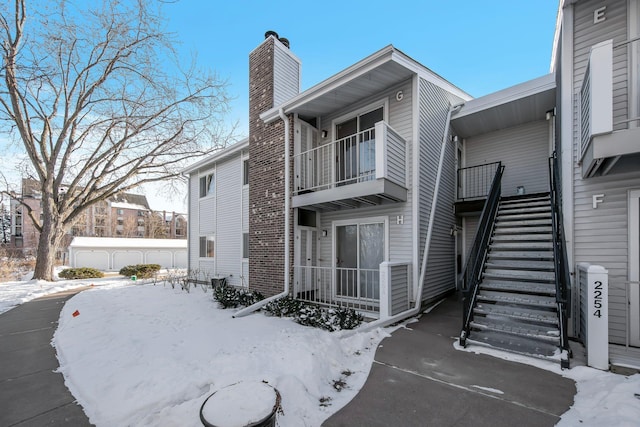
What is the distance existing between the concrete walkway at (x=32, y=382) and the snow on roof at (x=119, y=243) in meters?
20.4

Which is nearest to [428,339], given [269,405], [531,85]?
[269,405]

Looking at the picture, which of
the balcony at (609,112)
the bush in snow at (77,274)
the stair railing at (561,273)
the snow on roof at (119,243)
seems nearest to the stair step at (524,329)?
the stair railing at (561,273)

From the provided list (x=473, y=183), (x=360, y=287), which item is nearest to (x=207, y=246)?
(x=360, y=287)

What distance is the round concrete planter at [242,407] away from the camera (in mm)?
1912

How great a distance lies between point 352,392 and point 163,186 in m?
18.4

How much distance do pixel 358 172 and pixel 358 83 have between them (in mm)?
2092

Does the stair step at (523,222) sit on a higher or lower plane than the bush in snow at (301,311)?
higher

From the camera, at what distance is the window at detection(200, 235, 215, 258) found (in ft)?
40.7

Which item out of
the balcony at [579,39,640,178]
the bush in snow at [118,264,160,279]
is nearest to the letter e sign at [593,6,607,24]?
the balcony at [579,39,640,178]

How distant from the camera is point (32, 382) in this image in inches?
148

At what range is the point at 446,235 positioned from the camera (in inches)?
320

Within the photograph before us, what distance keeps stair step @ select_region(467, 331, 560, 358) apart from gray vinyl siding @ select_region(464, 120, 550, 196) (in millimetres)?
5151

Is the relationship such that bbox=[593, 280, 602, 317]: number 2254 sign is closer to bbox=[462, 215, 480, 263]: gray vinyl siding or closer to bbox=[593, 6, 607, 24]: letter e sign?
bbox=[593, 6, 607, 24]: letter e sign

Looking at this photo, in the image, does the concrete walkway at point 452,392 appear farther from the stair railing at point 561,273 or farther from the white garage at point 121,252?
the white garage at point 121,252
